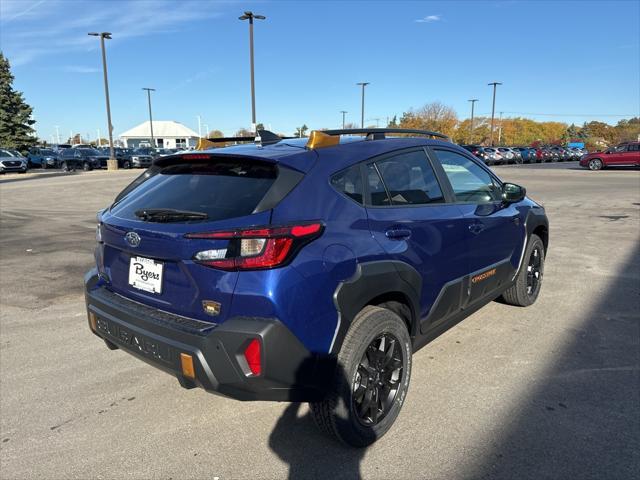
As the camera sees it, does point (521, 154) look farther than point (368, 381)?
Yes

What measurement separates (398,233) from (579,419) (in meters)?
1.60

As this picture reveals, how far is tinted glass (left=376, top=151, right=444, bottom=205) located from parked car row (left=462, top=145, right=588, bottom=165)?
3752 centimetres

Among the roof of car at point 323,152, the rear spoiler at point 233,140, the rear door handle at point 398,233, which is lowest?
the rear door handle at point 398,233

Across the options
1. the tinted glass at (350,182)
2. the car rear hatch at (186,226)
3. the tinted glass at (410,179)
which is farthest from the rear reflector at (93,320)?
the tinted glass at (410,179)

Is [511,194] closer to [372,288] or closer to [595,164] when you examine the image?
[372,288]

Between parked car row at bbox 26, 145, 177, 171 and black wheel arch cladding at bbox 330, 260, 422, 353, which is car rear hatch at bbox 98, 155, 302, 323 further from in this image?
parked car row at bbox 26, 145, 177, 171

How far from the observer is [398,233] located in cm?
277

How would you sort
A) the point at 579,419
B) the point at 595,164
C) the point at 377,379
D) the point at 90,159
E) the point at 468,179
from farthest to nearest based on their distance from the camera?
1. the point at 90,159
2. the point at 595,164
3. the point at 468,179
4. the point at 579,419
5. the point at 377,379

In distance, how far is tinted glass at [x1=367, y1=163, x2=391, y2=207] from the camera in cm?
275

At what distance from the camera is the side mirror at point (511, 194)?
4.17m

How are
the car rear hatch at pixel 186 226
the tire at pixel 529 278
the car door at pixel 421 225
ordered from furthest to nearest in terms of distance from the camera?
the tire at pixel 529 278 → the car door at pixel 421 225 → the car rear hatch at pixel 186 226

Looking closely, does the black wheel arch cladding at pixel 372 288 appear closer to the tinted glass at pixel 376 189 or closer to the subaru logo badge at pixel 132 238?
the tinted glass at pixel 376 189

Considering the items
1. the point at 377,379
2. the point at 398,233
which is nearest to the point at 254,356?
the point at 377,379

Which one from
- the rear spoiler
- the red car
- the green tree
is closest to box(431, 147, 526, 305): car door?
the rear spoiler
